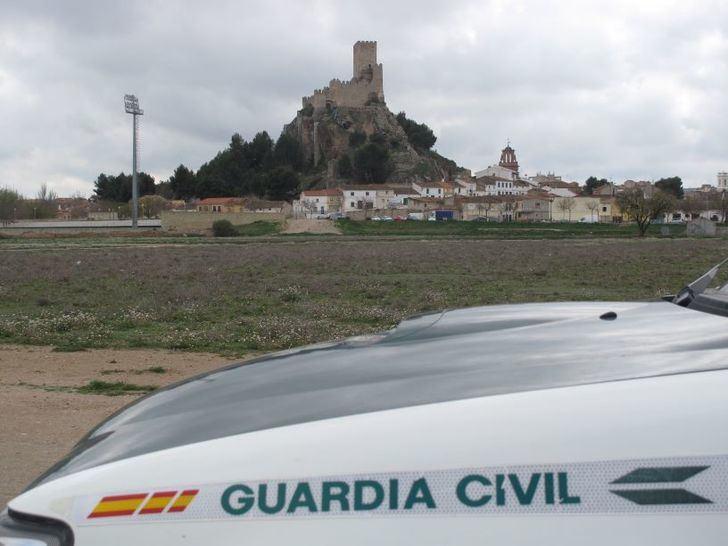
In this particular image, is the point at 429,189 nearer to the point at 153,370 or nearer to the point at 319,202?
the point at 319,202

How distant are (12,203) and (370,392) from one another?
118 metres

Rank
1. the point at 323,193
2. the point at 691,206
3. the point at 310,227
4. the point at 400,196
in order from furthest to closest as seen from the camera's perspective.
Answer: the point at 400,196 → the point at 323,193 → the point at 691,206 → the point at 310,227

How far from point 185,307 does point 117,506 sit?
1560 centimetres

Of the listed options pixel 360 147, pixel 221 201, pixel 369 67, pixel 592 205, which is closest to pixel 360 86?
pixel 369 67

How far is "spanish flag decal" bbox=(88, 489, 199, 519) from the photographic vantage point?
198 centimetres

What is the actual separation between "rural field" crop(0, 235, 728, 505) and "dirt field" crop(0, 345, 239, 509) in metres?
0.02

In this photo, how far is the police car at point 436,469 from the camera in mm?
1881

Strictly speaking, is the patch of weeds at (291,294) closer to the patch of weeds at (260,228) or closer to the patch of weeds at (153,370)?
the patch of weeds at (153,370)

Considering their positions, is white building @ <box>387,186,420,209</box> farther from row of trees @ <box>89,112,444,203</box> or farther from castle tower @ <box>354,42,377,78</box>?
castle tower @ <box>354,42,377,78</box>

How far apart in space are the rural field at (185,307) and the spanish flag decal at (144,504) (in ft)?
12.6

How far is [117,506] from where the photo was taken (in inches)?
79.1

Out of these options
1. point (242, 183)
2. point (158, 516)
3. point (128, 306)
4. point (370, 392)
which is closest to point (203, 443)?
point (158, 516)

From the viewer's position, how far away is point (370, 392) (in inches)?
88.8

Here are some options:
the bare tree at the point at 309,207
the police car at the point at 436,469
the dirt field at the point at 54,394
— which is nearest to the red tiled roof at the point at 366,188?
the bare tree at the point at 309,207
